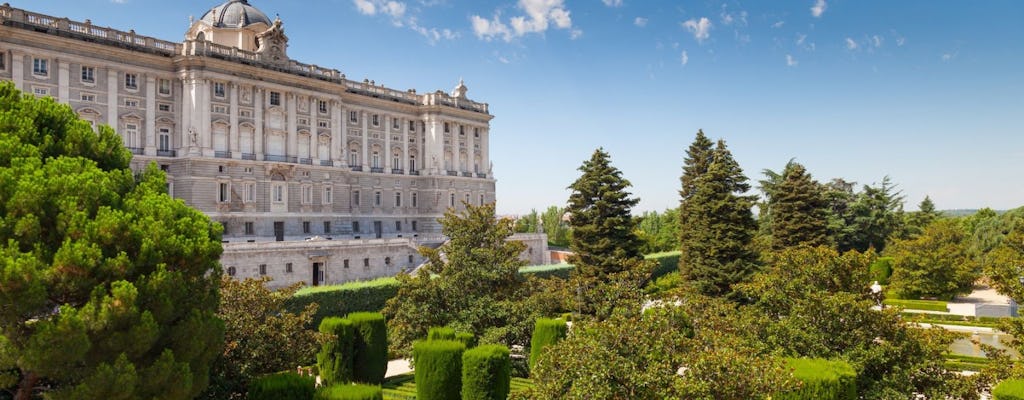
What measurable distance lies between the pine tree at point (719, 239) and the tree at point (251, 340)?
19410 mm

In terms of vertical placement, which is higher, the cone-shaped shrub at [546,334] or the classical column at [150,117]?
the classical column at [150,117]

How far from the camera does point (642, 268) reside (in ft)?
64.4

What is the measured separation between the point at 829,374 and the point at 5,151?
15.5m

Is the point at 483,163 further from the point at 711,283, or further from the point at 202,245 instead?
→ the point at 202,245

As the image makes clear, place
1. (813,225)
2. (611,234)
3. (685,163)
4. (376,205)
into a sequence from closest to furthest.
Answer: (611,234)
(813,225)
(685,163)
(376,205)

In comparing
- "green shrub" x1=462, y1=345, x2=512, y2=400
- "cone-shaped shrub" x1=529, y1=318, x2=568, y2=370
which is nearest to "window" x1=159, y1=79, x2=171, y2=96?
"cone-shaped shrub" x1=529, y1=318, x2=568, y2=370

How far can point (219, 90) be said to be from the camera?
1631 inches

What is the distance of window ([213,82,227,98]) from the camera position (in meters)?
41.1

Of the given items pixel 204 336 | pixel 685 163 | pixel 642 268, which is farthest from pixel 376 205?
pixel 204 336

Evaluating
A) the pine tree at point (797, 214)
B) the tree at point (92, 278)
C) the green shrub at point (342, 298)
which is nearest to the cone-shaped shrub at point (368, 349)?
the green shrub at point (342, 298)

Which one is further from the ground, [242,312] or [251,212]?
[251,212]

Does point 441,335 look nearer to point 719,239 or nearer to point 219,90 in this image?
point 719,239

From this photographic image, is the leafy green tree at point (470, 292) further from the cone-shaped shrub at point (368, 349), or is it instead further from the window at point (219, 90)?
the window at point (219, 90)

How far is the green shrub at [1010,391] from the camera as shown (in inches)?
483
